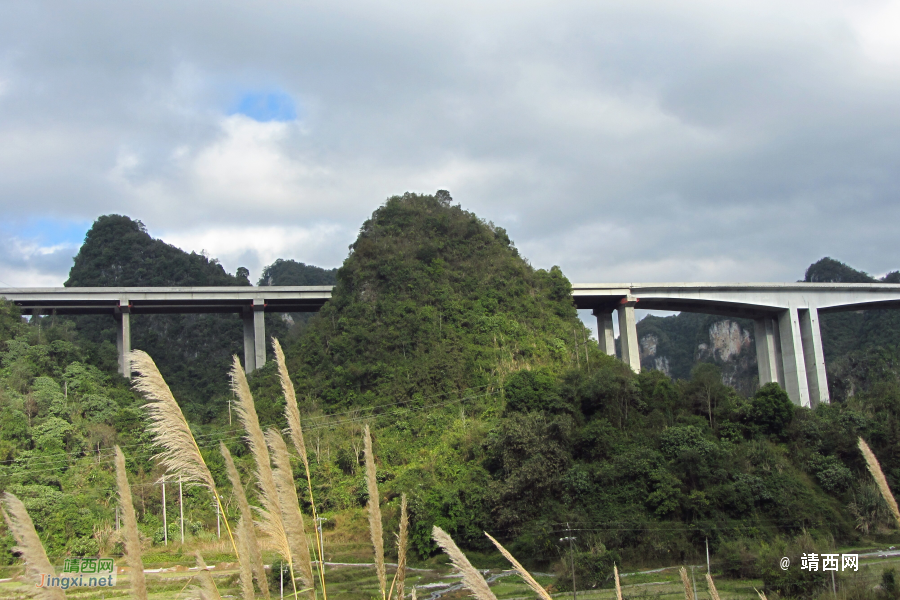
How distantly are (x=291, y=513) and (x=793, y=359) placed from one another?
2158 inches

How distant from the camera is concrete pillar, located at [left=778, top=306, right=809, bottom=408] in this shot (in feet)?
169

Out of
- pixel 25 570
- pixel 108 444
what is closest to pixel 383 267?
pixel 108 444

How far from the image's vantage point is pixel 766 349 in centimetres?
5428

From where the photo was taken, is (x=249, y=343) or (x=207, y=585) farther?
(x=249, y=343)

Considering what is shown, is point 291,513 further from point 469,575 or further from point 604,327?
point 604,327

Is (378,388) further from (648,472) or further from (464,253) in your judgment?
(648,472)

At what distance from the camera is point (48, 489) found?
31609mm

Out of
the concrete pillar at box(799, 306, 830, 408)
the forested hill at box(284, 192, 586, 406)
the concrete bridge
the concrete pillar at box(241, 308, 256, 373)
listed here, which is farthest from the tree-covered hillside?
the concrete pillar at box(799, 306, 830, 408)

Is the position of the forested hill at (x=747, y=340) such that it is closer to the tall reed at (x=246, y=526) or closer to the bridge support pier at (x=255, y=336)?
the bridge support pier at (x=255, y=336)

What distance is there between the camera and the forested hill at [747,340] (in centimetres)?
6389

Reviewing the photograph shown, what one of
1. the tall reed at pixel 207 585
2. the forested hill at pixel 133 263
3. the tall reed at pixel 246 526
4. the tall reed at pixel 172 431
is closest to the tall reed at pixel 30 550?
the tall reed at pixel 207 585

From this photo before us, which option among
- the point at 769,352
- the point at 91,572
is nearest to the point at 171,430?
the point at 91,572

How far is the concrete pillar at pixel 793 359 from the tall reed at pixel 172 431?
54788mm

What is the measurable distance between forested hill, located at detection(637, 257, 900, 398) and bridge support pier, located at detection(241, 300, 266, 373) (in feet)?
112
